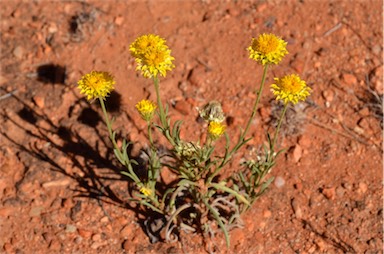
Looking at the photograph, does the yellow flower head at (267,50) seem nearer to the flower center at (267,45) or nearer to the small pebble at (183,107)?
the flower center at (267,45)

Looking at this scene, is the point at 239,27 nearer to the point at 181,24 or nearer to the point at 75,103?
the point at 181,24

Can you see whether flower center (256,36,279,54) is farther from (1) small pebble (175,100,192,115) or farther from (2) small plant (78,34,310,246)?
(1) small pebble (175,100,192,115)

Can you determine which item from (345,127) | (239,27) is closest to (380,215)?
(345,127)

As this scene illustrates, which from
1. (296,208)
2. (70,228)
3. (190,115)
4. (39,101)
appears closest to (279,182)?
(296,208)

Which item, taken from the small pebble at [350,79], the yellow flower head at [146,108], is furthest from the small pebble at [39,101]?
the small pebble at [350,79]

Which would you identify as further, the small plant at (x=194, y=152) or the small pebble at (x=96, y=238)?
the small pebble at (x=96, y=238)

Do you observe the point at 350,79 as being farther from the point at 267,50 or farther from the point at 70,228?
the point at 70,228
